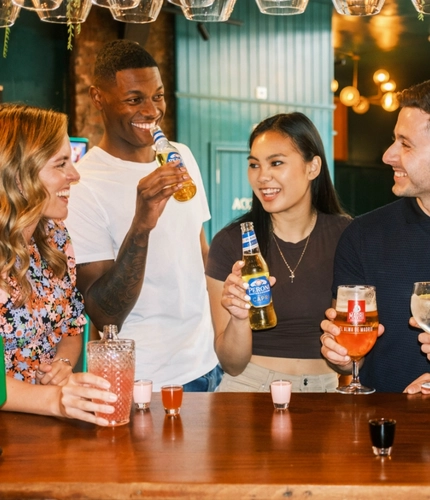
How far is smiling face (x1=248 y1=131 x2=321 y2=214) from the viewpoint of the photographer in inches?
112

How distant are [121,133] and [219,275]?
81 cm

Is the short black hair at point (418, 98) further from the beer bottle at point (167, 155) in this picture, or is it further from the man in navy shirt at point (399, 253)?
the beer bottle at point (167, 155)

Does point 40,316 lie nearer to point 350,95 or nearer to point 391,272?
point 391,272

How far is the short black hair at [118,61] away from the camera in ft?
10.6

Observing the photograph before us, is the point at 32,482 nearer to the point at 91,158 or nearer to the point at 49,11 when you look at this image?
the point at 49,11

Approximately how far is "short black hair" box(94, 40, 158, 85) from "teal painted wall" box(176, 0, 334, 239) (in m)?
3.87

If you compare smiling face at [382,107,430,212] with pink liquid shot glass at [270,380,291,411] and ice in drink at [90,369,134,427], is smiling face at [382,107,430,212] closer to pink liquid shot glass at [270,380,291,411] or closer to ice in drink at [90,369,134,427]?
pink liquid shot glass at [270,380,291,411]

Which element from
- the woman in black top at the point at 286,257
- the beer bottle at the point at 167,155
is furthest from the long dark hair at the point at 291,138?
the beer bottle at the point at 167,155

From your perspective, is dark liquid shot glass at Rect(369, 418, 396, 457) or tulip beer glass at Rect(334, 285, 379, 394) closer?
dark liquid shot glass at Rect(369, 418, 396, 457)

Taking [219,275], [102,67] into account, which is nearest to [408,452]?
[219,275]

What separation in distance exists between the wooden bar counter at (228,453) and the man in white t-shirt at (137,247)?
0.89 meters

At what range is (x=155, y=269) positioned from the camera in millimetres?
3084

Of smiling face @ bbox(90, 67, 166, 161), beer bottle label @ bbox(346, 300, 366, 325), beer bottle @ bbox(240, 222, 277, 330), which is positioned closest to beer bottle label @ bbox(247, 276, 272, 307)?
beer bottle @ bbox(240, 222, 277, 330)

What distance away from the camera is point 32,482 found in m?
1.51
